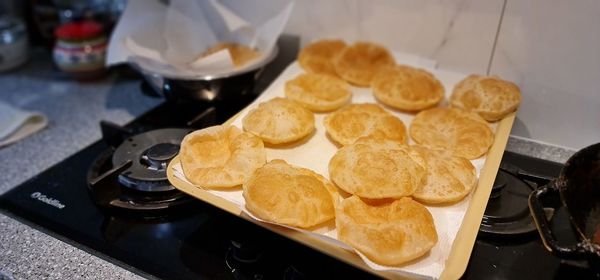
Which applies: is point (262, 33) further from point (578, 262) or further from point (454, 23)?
point (578, 262)

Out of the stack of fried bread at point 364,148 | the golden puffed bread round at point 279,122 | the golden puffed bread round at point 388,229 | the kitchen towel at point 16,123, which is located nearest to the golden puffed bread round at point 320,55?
the stack of fried bread at point 364,148

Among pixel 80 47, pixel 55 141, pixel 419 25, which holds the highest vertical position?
pixel 419 25

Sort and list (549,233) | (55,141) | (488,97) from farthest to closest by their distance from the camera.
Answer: (55,141)
(488,97)
(549,233)

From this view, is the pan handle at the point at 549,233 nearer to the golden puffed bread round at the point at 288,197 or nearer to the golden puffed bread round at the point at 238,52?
the golden puffed bread round at the point at 288,197

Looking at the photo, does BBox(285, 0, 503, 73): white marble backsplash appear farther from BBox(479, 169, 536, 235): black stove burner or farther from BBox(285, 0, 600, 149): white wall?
BBox(479, 169, 536, 235): black stove burner

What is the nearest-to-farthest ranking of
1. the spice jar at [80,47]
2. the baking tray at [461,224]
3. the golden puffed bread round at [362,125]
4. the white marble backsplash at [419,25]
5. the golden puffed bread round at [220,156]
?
the baking tray at [461,224] < the golden puffed bread round at [220,156] < the golden puffed bread round at [362,125] < the white marble backsplash at [419,25] < the spice jar at [80,47]

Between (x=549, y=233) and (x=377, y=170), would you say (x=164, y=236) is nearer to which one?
(x=377, y=170)

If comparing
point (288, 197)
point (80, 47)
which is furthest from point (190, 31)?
point (288, 197)
